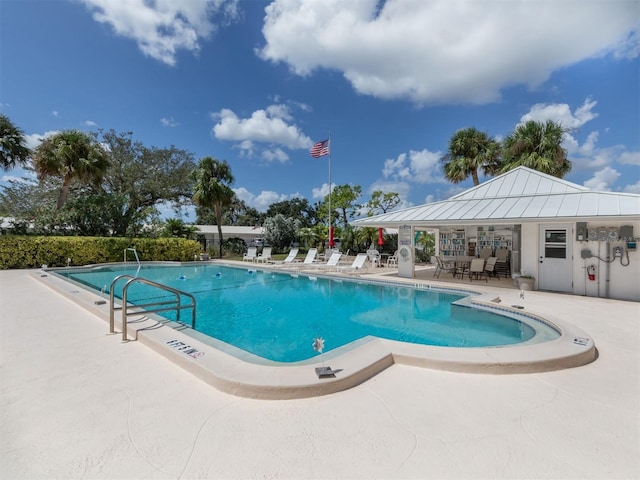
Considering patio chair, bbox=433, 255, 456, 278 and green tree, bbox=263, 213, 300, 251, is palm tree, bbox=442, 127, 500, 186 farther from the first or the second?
green tree, bbox=263, 213, 300, 251

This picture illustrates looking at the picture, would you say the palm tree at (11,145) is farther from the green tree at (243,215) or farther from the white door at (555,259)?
the green tree at (243,215)

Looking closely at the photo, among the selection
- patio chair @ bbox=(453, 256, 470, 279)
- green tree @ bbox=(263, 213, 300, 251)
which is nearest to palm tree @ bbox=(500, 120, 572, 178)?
patio chair @ bbox=(453, 256, 470, 279)

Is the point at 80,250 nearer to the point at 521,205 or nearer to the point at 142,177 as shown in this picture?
the point at 142,177

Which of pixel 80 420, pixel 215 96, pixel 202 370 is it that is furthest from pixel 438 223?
pixel 215 96

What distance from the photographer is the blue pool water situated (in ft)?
20.9

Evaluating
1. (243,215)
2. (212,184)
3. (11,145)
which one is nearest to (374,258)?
(212,184)

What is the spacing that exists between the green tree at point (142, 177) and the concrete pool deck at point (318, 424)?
70.5ft

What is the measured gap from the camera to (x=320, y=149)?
20.7m

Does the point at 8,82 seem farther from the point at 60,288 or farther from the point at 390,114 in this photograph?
the point at 390,114

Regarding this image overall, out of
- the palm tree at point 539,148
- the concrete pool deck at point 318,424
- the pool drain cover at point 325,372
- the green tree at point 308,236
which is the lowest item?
the concrete pool deck at point 318,424

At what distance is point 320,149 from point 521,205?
43.0 ft

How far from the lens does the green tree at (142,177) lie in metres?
23.4

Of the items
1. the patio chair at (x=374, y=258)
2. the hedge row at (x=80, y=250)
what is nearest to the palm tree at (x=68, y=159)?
the hedge row at (x=80, y=250)

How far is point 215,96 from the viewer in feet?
64.1
